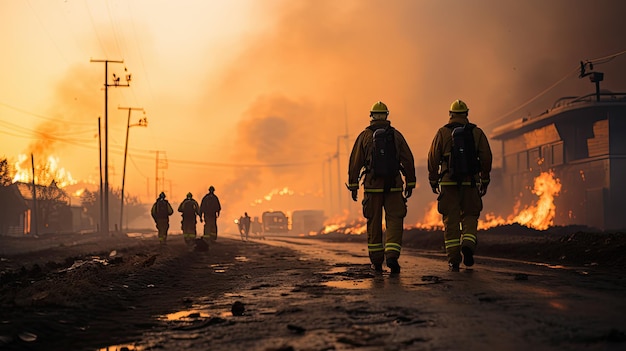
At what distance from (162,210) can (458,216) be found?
1744cm

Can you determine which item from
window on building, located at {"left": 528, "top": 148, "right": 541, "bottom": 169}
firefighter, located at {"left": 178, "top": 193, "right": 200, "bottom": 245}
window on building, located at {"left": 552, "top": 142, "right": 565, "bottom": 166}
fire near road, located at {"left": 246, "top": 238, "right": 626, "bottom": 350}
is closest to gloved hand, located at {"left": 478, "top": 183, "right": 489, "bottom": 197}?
fire near road, located at {"left": 246, "top": 238, "right": 626, "bottom": 350}

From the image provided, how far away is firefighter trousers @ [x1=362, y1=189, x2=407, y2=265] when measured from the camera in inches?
391

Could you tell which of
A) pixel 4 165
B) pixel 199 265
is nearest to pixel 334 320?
pixel 199 265

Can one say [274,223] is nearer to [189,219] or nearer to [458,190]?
[189,219]

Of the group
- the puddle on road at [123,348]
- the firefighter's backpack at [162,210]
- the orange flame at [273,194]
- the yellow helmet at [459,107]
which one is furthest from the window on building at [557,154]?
the orange flame at [273,194]

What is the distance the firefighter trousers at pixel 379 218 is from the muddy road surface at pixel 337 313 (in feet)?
1.46

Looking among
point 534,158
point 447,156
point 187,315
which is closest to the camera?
point 187,315

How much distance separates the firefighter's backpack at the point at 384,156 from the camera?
9945 millimetres

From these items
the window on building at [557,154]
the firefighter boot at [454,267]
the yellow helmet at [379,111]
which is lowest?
the firefighter boot at [454,267]

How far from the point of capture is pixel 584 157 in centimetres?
4712

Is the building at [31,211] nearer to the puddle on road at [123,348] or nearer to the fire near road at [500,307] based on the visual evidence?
the fire near road at [500,307]

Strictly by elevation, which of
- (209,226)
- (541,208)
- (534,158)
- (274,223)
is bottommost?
(274,223)

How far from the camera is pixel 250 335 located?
16.8ft

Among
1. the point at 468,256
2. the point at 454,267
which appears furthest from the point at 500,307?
the point at 468,256
